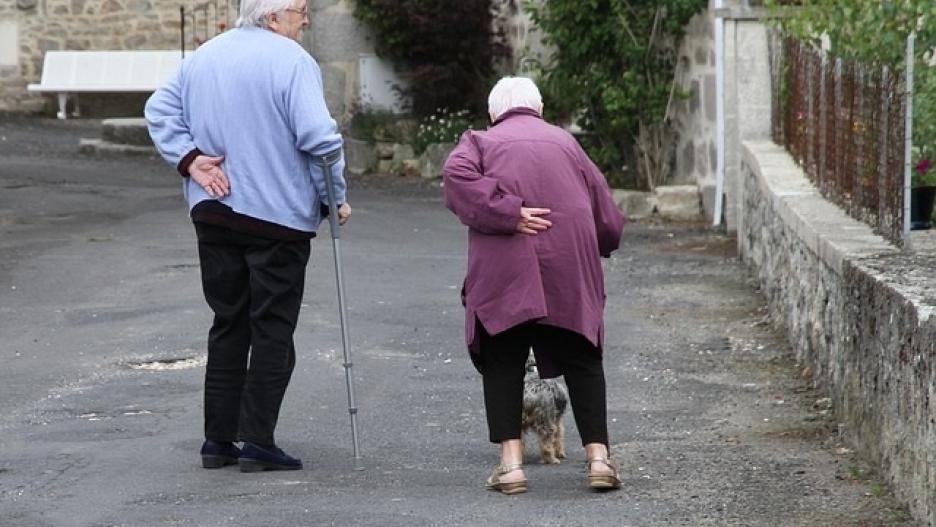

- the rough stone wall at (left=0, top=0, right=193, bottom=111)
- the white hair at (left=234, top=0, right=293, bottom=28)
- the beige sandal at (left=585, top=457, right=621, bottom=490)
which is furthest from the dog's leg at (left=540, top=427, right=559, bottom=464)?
the rough stone wall at (left=0, top=0, right=193, bottom=111)

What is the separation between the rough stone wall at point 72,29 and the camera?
26531 millimetres

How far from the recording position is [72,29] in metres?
26.7

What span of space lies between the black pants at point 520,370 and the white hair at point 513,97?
755 mm

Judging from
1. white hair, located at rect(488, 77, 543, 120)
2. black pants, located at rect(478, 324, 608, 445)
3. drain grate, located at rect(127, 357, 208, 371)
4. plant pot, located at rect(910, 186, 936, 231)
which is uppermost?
white hair, located at rect(488, 77, 543, 120)

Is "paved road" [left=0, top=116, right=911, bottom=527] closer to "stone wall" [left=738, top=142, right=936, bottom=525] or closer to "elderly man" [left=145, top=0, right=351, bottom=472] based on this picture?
"stone wall" [left=738, top=142, right=936, bottom=525]

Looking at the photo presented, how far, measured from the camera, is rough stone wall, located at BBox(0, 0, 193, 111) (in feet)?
87.0

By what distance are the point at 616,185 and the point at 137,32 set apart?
Answer: 12.6 meters

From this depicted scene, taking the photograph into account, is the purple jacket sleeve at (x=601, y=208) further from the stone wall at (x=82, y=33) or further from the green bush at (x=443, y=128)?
the stone wall at (x=82, y=33)

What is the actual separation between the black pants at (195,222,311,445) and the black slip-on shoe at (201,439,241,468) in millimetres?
32

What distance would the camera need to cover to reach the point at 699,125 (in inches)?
597

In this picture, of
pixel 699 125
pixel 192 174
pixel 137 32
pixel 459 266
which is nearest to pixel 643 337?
pixel 459 266

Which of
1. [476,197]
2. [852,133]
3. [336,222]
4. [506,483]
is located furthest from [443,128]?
[506,483]

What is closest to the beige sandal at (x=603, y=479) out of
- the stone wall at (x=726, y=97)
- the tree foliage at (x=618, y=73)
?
the stone wall at (x=726, y=97)

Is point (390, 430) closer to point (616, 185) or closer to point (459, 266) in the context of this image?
point (459, 266)
